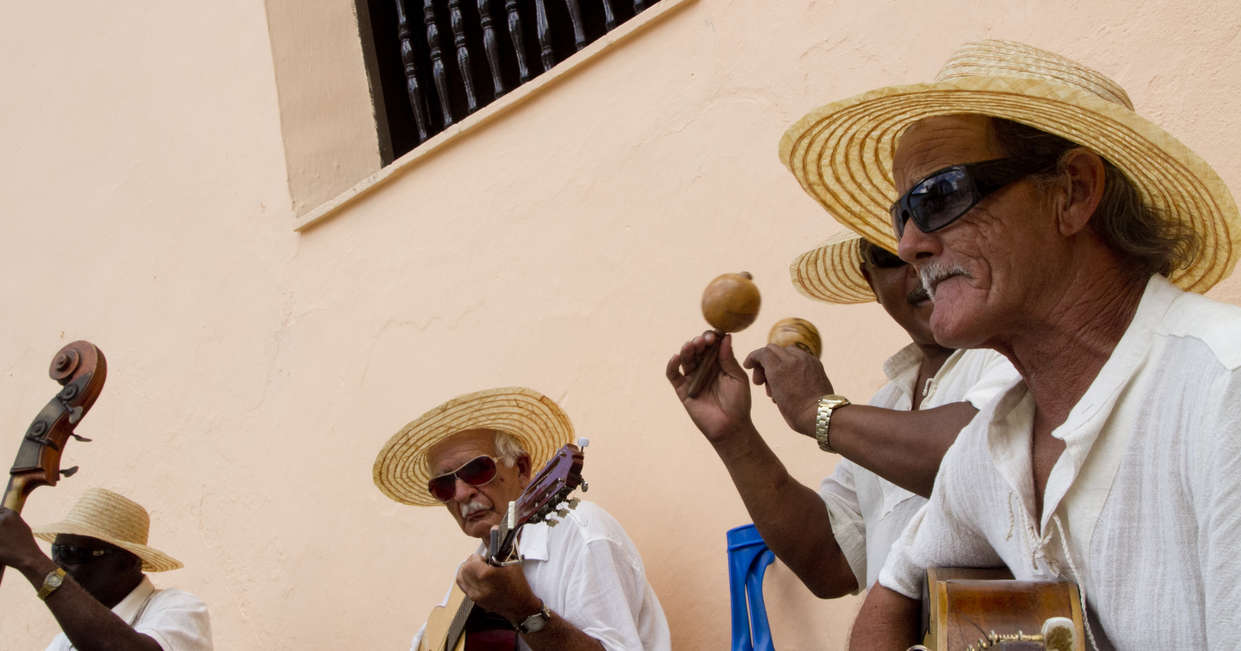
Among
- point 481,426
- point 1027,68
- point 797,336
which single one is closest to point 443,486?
point 481,426

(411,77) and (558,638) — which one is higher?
(411,77)

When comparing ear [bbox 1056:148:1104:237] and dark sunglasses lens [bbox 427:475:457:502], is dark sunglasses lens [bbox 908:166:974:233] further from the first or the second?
dark sunglasses lens [bbox 427:475:457:502]

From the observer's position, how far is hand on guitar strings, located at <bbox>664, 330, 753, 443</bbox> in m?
2.74

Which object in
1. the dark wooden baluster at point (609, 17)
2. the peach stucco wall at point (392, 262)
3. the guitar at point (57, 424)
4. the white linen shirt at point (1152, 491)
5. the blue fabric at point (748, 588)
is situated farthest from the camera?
the dark wooden baluster at point (609, 17)

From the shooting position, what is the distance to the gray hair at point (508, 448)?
3.84m

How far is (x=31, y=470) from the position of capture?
395 cm

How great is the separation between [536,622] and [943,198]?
1.51 metres

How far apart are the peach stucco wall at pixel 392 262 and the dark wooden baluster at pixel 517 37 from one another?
25cm

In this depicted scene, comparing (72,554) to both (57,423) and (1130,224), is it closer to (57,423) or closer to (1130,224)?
(57,423)

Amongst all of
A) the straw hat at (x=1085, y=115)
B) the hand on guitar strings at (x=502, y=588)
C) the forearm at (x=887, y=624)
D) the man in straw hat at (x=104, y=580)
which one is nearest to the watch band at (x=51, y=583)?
the man in straw hat at (x=104, y=580)

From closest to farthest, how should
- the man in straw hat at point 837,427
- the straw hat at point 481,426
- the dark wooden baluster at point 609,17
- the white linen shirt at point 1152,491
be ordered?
1. the white linen shirt at point 1152,491
2. the man in straw hat at point 837,427
3. the straw hat at point 481,426
4. the dark wooden baluster at point 609,17

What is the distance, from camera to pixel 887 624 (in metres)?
2.19

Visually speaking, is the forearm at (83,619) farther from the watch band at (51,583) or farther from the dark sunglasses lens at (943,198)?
the dark sunglasses lens at (943,198)

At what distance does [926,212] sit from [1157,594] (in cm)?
64
